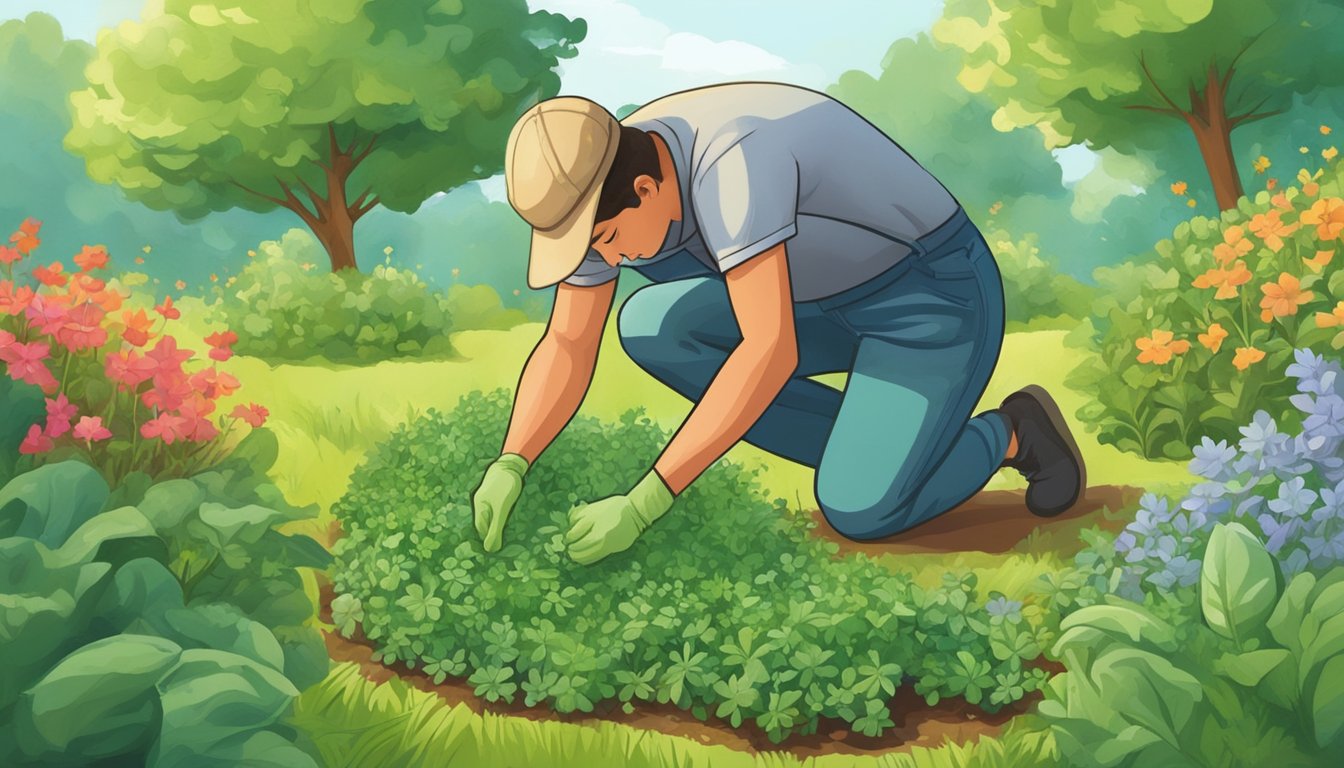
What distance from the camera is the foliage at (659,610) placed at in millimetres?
2234

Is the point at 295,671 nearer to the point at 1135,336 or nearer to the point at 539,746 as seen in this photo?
the point at 539,746

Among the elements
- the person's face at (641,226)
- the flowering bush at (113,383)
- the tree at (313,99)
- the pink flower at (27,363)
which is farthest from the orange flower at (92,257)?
the tree at (313,99)

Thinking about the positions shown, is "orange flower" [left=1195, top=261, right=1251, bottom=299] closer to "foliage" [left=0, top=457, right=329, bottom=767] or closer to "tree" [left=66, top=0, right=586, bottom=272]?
"foliage" [left=0, top=457, right=329, bottom=767]

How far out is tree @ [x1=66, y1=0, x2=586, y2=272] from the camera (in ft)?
25.6

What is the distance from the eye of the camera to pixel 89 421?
8.77 ft

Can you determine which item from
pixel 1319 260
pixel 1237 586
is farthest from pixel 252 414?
pixel 1319 260

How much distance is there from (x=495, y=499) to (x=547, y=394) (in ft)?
1.05

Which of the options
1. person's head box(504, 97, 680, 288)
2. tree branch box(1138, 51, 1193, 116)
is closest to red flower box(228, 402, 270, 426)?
person's head box(504, 97, 680, 288)

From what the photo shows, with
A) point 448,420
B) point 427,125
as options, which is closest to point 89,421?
point 448,420

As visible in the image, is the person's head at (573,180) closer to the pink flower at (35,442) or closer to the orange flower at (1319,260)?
the pink flower at (35,442)

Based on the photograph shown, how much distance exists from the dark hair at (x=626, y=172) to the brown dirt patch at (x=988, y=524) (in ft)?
4.15

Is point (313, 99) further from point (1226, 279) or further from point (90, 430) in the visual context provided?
point (1226, 279)

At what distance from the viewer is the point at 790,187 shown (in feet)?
8.57

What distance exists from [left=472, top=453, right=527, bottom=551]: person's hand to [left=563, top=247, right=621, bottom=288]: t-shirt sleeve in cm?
49
